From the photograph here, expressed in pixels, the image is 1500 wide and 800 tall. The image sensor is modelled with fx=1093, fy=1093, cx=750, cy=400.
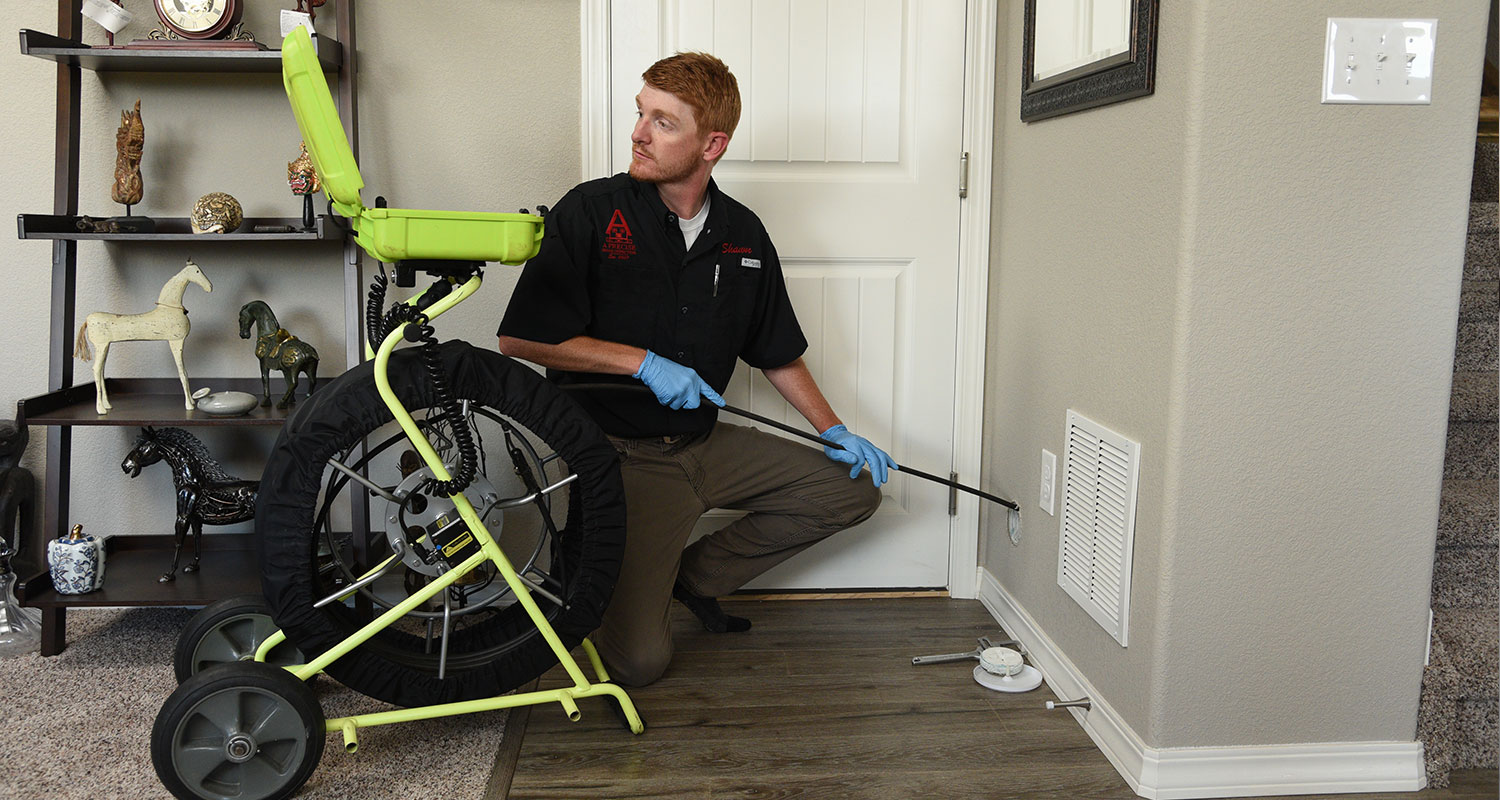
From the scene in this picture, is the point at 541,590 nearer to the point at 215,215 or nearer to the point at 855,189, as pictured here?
the point at 215,215

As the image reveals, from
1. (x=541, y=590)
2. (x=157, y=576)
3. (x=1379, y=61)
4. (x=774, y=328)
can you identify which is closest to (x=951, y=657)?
(x=774, y=328)

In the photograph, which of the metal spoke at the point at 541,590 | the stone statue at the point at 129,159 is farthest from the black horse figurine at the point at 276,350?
the metal spoke at the point at 541,590

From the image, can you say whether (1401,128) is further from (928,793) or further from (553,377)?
(553,377)

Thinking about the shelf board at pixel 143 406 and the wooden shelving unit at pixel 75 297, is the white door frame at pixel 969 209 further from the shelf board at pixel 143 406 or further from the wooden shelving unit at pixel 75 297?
the shelf board at pixel 143 406

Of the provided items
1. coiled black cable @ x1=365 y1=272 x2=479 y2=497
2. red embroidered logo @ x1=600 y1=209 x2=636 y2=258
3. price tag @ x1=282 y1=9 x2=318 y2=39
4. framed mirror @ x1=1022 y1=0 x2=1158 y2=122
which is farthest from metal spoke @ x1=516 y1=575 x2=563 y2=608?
framed mirror @ x1=1022 y1=0 x2=1158 y2=122

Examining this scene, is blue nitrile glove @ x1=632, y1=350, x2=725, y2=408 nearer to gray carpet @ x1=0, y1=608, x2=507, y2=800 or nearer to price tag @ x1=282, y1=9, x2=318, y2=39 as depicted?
gray carpet @ x1=0, y1=608, x2=507, y2=800

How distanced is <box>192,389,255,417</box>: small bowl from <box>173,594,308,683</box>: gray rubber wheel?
422 millimetres

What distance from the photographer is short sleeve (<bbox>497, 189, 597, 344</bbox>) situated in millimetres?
2189

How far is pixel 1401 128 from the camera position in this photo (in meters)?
1.70

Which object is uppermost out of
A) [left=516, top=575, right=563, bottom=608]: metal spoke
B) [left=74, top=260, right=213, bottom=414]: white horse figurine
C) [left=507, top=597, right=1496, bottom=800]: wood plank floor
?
[left=74, top=260, right=213, bottom=414]: white horse figurine

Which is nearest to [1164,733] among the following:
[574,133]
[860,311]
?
[860,311]

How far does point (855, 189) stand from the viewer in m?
2.65

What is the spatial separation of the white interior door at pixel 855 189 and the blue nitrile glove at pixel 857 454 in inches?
10.9

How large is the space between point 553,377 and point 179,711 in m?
0.95
